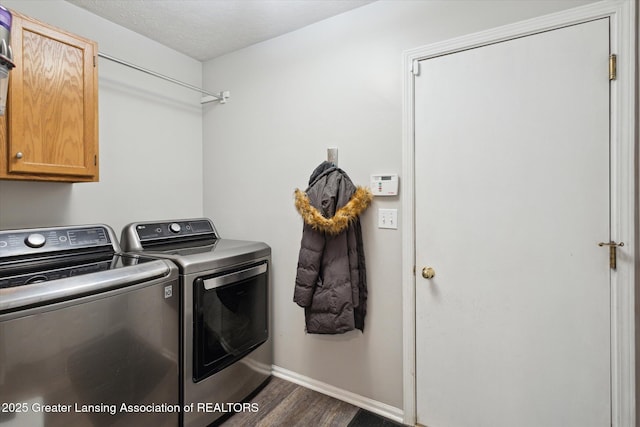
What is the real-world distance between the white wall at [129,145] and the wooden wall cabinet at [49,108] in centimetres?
34

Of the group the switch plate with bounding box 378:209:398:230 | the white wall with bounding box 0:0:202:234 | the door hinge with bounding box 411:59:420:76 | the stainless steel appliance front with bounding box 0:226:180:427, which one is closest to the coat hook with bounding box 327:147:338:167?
the switch plate with bounding box 378:209:398:230

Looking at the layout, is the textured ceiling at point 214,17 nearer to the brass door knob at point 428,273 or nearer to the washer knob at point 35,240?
the washer knob at point 35,240

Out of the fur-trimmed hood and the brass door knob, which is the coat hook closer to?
the fur-trimmed hood

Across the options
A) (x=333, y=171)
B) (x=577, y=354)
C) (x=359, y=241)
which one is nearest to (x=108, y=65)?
(x=333, y=171)

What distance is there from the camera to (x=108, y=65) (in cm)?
211

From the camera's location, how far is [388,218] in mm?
1852

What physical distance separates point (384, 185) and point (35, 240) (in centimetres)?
184

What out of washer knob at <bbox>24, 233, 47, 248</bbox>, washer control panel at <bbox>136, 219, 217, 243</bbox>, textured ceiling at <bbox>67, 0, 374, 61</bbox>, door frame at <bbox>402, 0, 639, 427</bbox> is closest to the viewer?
door frame at <bbox>402, 0, 639, 427</bbox>

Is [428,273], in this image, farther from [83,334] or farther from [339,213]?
[83,334]

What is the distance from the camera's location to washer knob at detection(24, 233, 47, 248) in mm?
1555

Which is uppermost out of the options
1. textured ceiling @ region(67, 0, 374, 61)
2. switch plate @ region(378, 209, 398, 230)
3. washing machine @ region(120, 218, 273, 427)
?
textured ceiling @ region(67, 0, 374, 61)

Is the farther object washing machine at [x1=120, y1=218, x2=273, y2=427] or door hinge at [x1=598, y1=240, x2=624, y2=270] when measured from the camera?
washing machine at [x1=120, y1=218, x2=273, y2=427]

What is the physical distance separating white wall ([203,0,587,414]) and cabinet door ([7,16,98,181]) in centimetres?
99

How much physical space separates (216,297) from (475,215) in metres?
1.48
